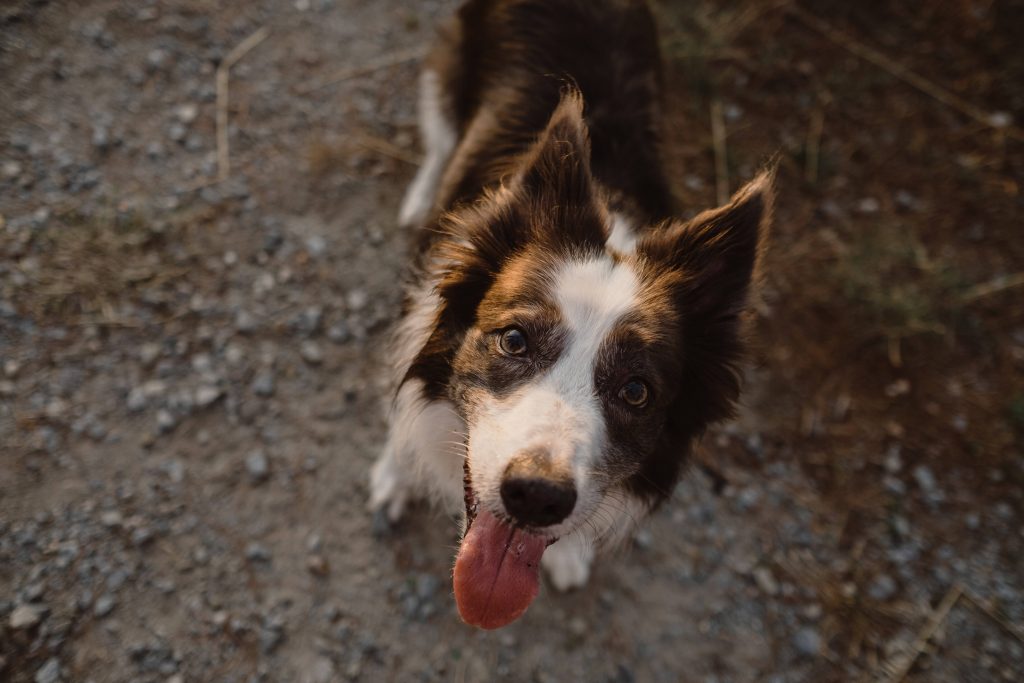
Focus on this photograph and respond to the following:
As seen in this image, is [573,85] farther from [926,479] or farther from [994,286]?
[994,286]

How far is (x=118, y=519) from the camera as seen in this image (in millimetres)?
3010

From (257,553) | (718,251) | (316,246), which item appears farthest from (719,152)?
(257,553)

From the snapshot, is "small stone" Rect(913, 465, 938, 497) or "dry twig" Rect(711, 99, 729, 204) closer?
"small stone" Rect(913, 465, 938, 497)

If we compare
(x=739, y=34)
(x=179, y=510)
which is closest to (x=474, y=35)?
(x=739, y=34)

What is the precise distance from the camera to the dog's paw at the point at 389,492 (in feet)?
10.7

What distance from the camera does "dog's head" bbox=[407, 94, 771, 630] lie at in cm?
205

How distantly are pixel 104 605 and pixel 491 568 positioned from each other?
1823 millimetres

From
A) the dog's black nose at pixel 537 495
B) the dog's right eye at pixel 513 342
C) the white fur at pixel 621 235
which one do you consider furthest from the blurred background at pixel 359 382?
the dog's black nose at pixel 537 495

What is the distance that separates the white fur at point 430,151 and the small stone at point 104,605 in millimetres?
2486

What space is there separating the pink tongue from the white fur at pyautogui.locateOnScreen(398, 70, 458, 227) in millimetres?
2241

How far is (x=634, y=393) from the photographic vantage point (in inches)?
88.3

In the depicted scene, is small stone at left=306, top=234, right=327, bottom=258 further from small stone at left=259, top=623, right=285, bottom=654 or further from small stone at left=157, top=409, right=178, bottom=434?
small stone at left=259, top=623, right=285, bottom=654

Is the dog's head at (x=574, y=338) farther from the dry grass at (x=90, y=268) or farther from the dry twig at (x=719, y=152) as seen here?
the dry twig at (x=719, y=152)

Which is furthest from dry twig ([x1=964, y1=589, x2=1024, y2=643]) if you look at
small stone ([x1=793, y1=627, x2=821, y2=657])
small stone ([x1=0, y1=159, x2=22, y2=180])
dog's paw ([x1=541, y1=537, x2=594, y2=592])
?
small stone ([x1=0, y1=159, x2=22, y2=180])
